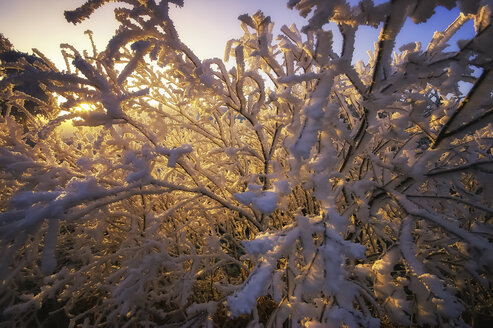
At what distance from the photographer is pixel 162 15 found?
3.51ft

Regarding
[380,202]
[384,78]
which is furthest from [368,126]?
[380,202]

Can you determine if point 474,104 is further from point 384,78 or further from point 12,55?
point 12,55

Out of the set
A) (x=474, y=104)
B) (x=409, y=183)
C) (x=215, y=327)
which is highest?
(x=474, y=104)

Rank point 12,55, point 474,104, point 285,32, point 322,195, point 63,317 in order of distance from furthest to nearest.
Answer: point 12,55, point 63,317, point 285,32, point 322,195, point 474,104

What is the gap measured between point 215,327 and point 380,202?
1577 mm

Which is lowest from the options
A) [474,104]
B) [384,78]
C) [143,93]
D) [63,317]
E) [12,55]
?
[63,317]

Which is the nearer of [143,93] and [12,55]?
[143,93]

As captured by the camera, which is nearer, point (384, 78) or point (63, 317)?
point (384, 78)

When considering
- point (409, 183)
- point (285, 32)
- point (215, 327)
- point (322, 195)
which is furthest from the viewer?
point (215, 327)

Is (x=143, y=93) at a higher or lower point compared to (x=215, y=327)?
higher

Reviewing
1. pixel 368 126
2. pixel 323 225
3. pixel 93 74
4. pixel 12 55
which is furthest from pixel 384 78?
pixel 12 55

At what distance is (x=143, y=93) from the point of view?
106 centimetres

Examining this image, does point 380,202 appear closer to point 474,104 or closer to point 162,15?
point 474,104

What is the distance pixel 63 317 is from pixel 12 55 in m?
12.9
